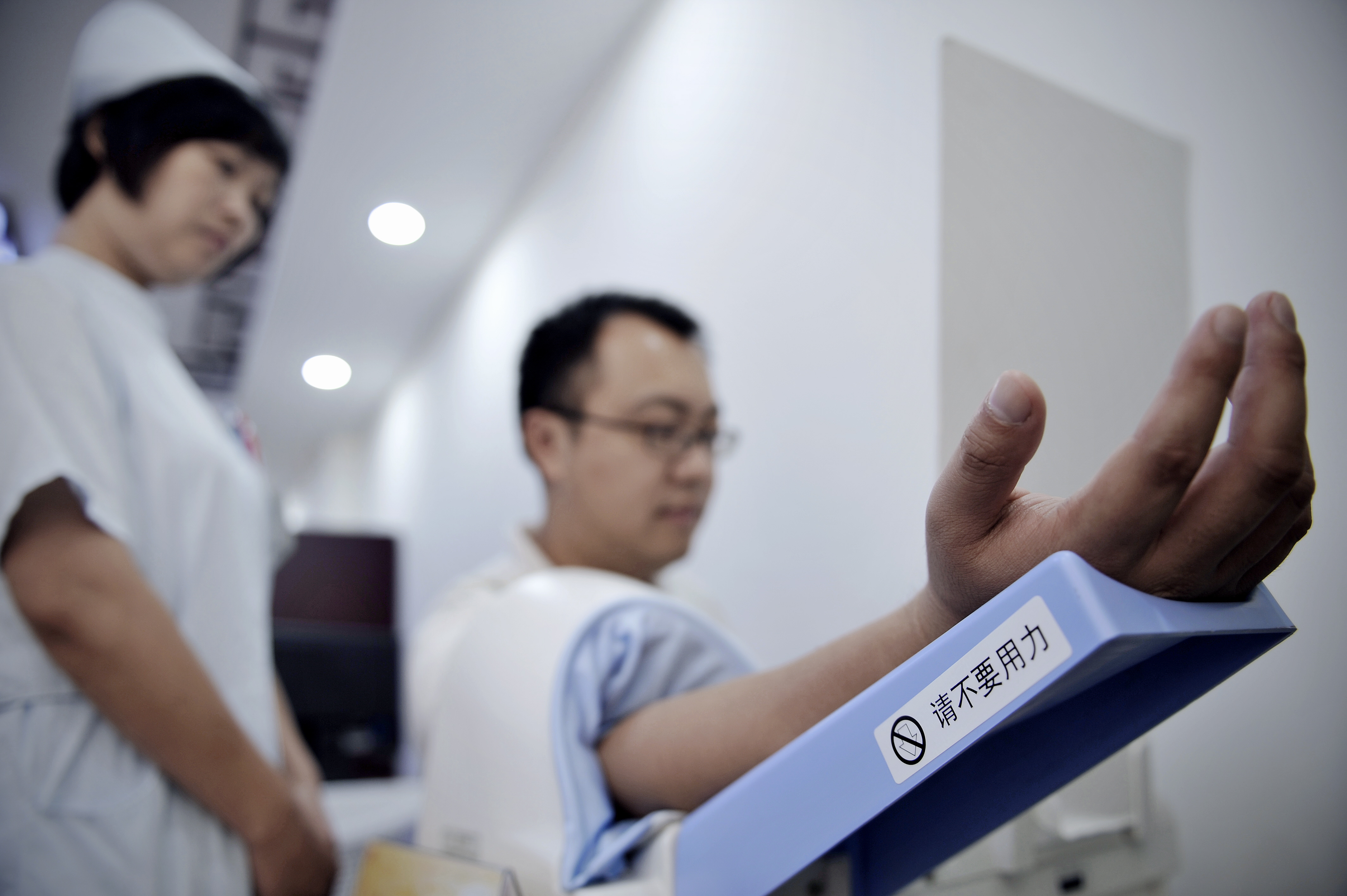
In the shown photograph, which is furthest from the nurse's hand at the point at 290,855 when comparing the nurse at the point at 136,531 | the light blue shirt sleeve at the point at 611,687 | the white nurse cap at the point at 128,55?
the white nurse cap at the point at 128,55

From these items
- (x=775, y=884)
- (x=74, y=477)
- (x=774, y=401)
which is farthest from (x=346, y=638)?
(x=775, y=884)

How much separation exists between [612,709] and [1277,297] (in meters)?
0.34

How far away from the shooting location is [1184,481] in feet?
0.53

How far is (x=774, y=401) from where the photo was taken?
0.81 m

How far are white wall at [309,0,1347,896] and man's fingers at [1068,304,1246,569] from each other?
98mm

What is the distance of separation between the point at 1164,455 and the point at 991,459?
0.04 m

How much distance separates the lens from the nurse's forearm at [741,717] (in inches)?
10.2

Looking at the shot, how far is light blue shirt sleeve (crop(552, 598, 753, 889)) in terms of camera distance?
12.8 inches

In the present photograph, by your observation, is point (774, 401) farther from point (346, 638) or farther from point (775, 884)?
point (346, 638)

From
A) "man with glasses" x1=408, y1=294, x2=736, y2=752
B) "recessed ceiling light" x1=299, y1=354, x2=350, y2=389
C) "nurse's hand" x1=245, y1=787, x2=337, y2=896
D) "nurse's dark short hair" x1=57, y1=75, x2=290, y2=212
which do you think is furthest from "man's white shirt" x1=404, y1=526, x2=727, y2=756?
"nurse's dark short hair" x1=57, y1=75, x2=290, y2=212

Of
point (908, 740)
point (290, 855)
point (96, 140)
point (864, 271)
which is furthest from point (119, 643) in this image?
point (864, 271)

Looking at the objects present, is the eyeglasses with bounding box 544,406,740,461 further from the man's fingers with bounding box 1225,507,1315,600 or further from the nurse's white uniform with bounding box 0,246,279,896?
the man's fingers with bounding box 1225,507,1315,600

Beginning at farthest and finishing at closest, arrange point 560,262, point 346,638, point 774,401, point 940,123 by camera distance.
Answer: point 346,638 → point 560,262 → point 774,401 → point 940,123

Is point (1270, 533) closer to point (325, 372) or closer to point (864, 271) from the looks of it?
point (864, 271)
